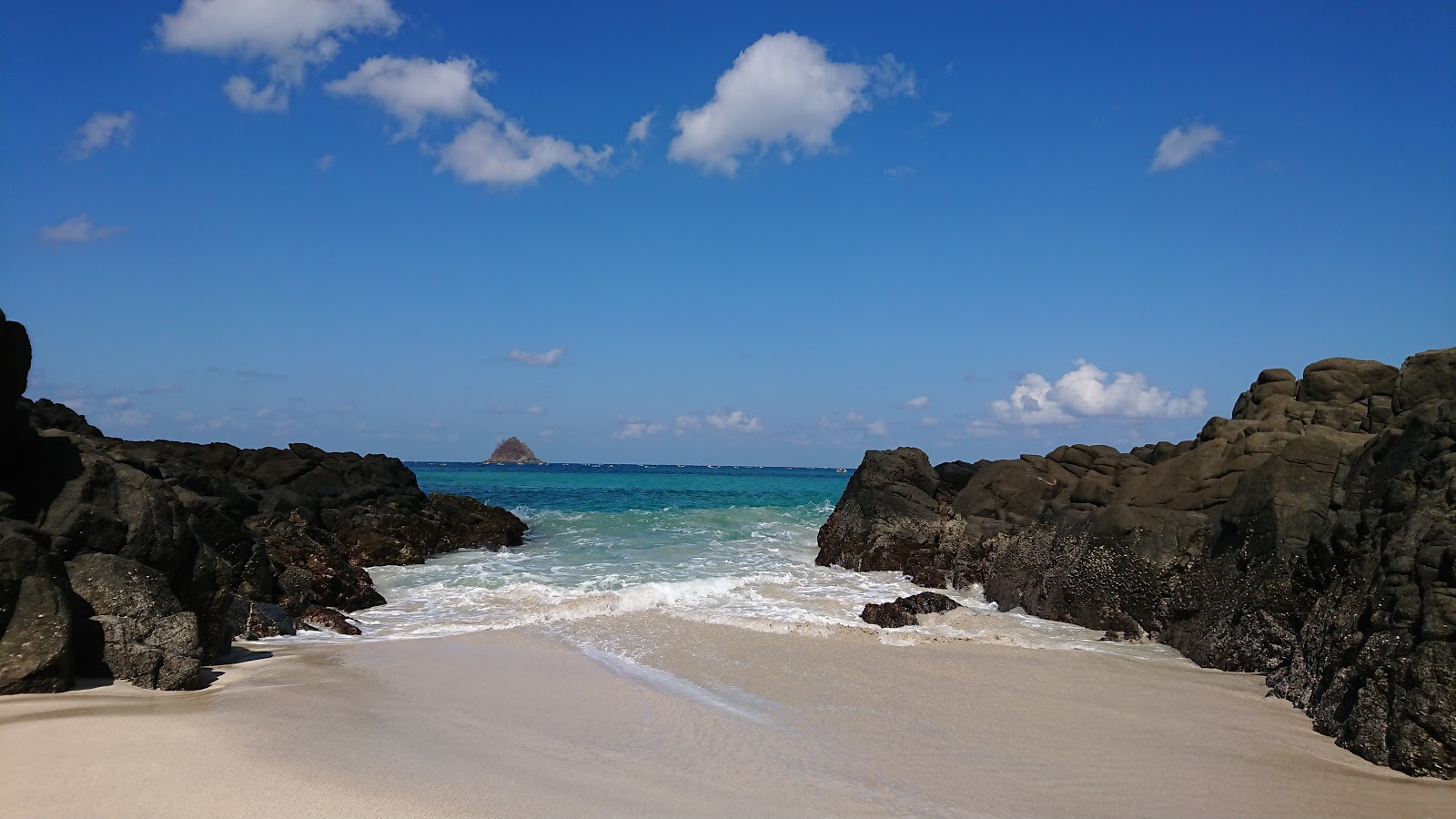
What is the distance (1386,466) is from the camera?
932 centimetres

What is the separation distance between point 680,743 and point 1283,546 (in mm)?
7847

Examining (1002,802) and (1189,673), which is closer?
(1002,802)

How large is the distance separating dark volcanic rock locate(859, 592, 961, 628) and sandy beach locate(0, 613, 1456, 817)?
2978 mm

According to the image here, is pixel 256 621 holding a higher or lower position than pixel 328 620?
higher

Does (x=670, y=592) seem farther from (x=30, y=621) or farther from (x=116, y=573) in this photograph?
(x=30, y=621)

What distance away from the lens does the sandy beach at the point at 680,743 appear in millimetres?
5383

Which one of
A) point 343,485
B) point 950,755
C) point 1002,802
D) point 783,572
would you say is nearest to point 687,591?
point 783,572

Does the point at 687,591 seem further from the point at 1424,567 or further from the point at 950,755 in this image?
the point at 1424,567

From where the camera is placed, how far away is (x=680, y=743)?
6902 mm

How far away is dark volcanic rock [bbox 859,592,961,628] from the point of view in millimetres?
13258

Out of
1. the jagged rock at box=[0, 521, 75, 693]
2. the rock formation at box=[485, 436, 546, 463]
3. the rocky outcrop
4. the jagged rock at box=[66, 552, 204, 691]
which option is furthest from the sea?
the rock formation at box=[485, 436, 546, 463]

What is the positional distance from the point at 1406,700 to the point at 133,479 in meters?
11.7

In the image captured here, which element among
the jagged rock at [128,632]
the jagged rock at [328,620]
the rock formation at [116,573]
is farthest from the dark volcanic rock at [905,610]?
the jagged rock at [128,632]

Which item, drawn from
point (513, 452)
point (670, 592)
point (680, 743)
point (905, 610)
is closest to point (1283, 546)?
point (905, 610)
